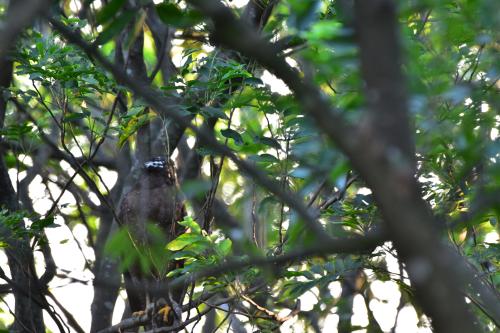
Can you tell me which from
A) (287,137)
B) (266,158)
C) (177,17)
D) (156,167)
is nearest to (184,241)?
(266,158)

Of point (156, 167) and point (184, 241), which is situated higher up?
point (156, 167)

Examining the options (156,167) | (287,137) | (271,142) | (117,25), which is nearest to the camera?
(117,25)

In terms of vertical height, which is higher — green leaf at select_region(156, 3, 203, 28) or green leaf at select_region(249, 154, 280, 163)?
green leaf at select_region(249, 154, 280, 163)

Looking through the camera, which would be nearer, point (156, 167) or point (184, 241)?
point (184, 241)

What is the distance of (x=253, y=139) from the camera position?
3193mm

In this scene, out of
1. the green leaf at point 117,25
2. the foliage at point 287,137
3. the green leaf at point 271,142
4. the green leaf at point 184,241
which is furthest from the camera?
the green leaf at point 271,142

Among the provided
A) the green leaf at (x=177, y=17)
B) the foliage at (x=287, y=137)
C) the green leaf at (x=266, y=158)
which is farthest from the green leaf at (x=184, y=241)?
the green leaf at (x=177, y=17)

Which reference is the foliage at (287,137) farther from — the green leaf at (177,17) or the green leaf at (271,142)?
the green leaf at (177,17)

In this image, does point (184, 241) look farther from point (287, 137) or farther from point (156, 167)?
point (156, 167)

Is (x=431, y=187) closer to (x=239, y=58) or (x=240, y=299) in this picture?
(x=240, y=299)

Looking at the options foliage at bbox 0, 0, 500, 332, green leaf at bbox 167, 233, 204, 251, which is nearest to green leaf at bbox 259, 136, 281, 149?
foliage at bbox 0, 0, 500, 332

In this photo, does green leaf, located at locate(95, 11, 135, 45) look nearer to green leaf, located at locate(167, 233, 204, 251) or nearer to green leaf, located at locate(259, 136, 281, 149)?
green leaf, located at locate(167, 233, 204, 251)

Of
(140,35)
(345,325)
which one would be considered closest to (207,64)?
(140,35)

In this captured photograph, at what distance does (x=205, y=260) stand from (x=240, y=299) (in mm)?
283
